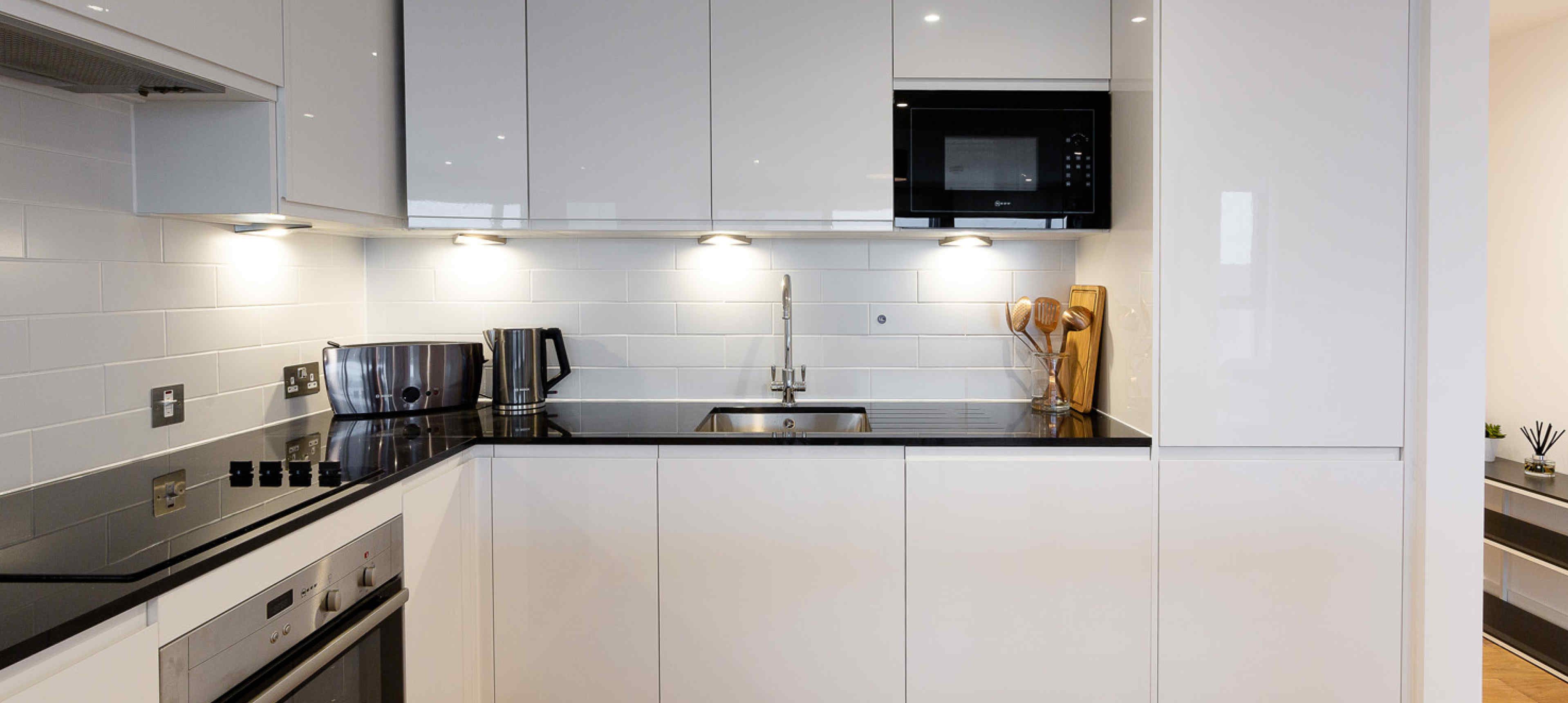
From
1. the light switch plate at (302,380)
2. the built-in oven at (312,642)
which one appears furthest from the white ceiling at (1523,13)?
the light switch plate at (302,380)

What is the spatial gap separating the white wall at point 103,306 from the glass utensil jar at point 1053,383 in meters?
2.14

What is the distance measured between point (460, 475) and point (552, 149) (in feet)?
2.99

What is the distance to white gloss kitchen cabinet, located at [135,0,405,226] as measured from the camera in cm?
179

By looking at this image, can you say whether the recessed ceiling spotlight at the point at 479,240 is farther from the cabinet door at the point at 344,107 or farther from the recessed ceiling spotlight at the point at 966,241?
the recessed ceiling spotlight at the point at 966,241

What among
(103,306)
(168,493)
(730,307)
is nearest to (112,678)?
(168,493)

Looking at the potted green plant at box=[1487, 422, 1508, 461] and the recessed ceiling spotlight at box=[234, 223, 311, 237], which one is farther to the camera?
the potted green plant at box=[1487, 422, 1508, 461]

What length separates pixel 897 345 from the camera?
106 inches

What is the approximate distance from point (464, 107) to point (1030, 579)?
6.37ft

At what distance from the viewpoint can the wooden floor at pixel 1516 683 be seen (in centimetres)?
260

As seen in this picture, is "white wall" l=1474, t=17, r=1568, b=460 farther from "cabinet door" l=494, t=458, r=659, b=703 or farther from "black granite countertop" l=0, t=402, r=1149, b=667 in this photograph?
"cabinet door" l=494, t=458, r=659, b=703

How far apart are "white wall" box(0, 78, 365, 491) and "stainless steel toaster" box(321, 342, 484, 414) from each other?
6.6 inches

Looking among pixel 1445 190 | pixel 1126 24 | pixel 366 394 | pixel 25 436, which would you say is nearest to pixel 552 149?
pixel 366 394

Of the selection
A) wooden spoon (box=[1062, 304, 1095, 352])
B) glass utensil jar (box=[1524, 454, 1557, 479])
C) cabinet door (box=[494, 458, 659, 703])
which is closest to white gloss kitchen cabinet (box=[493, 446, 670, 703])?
cabinet door (box=[494, 458, 659, 703])

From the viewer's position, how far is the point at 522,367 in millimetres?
2500
